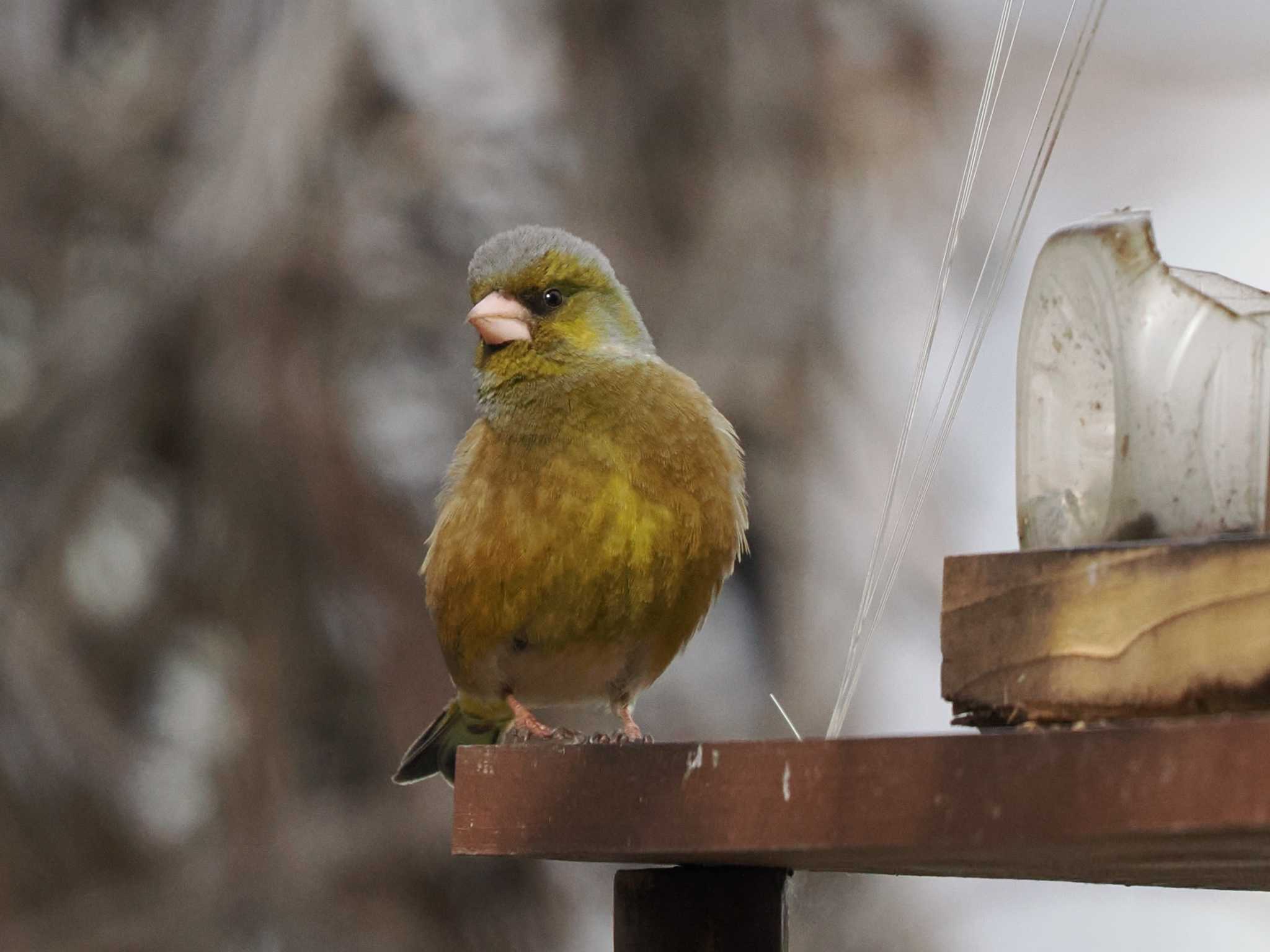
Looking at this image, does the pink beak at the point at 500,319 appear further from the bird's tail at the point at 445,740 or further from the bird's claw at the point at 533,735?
the bird's tail at the point at 445,740

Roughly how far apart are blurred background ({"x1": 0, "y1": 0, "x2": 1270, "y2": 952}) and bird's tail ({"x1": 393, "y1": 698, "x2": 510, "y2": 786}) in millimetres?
1882

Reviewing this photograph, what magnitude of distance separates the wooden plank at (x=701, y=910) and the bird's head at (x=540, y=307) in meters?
0.83

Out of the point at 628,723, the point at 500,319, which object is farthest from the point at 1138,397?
the point at 628,723

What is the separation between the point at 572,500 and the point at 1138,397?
967 millimetres

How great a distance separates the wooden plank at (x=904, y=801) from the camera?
1651 millimetres

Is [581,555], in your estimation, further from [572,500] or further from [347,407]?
[347,407]

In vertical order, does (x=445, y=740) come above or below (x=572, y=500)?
below

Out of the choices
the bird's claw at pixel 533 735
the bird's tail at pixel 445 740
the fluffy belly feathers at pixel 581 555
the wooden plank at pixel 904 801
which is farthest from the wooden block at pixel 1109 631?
the bird's tail at pixel 445 740

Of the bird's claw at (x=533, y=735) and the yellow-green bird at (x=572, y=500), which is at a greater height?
the yellow-green bird at (x=572, y=500)

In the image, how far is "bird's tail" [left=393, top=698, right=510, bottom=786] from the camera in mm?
3402

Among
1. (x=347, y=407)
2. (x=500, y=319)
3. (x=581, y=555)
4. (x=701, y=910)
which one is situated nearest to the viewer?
(x=701, y=910)

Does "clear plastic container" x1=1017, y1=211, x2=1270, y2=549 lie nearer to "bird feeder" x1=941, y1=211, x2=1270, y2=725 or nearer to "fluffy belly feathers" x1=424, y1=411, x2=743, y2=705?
"bird feeder" x1=941, y1=211, x2=1270, y2=725

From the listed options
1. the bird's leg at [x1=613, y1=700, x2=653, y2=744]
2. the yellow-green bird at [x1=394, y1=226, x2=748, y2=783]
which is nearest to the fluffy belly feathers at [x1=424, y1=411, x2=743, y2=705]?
the yellow-green bird at [x1=394, y1=226, x2=748, y2=783]

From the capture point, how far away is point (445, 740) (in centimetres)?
348
